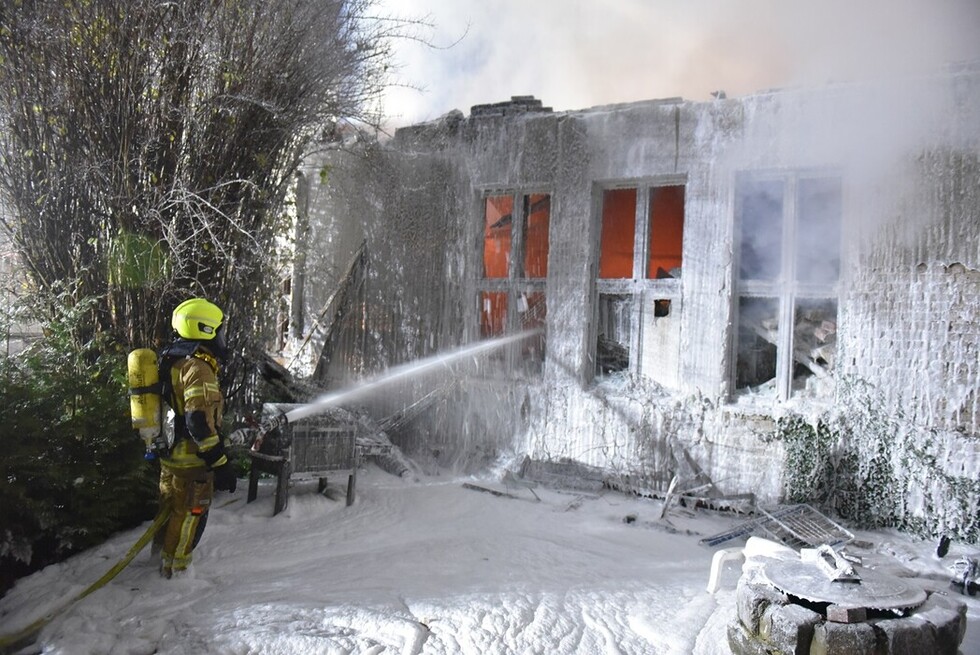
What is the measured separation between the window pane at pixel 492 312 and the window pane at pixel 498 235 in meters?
0.37

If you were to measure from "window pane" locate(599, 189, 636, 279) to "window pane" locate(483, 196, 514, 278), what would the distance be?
1.23 m

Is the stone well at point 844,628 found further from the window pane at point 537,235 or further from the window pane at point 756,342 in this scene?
the window pane at point 537,235

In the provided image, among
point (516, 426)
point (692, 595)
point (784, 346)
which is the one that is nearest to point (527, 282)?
point (516, 426)

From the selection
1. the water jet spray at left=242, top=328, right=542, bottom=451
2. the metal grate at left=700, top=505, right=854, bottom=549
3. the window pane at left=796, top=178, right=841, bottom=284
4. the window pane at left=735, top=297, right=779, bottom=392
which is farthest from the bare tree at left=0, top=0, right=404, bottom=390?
the window pane at left=796, top=178, right=841, bottom=284

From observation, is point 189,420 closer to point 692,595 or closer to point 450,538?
point 450,538

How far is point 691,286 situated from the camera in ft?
21.2

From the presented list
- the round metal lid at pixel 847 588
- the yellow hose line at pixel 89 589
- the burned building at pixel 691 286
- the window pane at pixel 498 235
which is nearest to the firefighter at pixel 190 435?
the yellow hose line at pixel 89 589

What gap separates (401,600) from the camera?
4.23 meters

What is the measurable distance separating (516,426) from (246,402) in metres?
2.94

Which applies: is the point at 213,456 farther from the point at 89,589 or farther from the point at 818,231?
the point at 818,231

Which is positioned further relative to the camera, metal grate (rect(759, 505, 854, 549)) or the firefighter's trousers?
metal grate (rect(759, 505, 854, 549))

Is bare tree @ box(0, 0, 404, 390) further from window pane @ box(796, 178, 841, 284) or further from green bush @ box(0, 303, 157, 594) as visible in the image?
window pane @ box(796, 178, 841, 284)

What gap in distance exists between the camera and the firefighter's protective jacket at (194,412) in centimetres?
451

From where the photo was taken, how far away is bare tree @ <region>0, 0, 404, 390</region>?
18.4 ft
